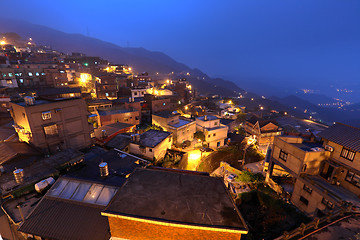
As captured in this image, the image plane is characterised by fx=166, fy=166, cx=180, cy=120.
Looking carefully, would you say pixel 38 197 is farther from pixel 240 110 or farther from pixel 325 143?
pixel 240 110

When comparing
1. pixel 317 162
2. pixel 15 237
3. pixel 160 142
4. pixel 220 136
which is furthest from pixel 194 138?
pixel 15 237

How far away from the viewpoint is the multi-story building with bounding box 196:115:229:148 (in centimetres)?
4035

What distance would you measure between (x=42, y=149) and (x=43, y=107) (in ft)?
20.2

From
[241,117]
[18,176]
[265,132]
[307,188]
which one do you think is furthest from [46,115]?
[241,117]

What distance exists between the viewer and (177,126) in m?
36.8

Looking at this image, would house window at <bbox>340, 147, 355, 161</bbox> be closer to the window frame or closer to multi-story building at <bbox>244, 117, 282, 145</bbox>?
the window frame

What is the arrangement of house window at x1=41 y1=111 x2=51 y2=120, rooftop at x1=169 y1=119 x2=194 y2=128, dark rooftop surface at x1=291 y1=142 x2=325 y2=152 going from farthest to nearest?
rooftop at x1=169 y1=119 x2=194 y2=128, house window at x1=41 y1=111 x2=51 y2=120, dark rooftop surface at x1=291 y1=142 x2=325 y2=152

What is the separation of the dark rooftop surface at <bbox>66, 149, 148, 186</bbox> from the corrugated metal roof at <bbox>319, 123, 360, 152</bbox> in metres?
24.8

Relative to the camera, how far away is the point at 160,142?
Answer: 28594mm

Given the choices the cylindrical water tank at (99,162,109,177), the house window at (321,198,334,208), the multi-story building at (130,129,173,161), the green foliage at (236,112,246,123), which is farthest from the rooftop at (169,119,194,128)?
the green foliage at (236,112,246,123)

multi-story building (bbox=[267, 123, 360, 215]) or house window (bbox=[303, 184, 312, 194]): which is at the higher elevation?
multi-story building (bbox=[267, 123, 360, 215])

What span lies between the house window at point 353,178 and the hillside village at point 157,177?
103 mm

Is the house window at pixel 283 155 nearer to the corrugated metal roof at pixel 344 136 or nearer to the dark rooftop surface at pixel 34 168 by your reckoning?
the corrugated metal roof at pixel 344 136

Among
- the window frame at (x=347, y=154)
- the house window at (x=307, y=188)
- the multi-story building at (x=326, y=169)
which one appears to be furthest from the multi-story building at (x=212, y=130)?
the window frame at (x=347, y=154)
